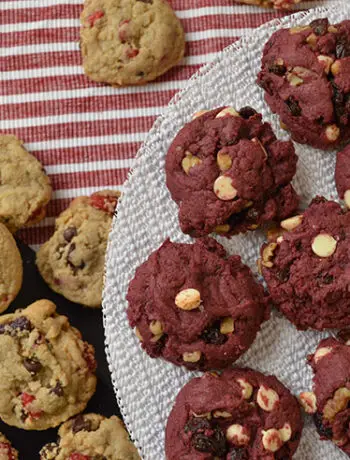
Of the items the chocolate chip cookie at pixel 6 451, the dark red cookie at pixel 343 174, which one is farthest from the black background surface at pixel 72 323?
the dark red cookie at pixel 343 174

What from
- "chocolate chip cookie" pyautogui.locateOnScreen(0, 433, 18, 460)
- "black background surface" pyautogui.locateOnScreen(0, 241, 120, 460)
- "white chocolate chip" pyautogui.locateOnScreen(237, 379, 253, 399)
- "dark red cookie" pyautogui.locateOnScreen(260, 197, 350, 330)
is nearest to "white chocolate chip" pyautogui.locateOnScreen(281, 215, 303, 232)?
"dark red cookie" pyautogui.locateOnScreen(260, 197, 350, 330)

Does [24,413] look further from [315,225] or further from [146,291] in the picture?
[315,225]

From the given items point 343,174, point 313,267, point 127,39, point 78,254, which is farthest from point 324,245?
point 127,39

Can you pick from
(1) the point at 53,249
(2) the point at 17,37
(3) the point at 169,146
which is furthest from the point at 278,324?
(2) the point at 17,37

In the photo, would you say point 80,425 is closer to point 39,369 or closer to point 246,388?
point 39,369

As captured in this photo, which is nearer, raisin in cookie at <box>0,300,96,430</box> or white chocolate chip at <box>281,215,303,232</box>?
white chocolate chip at <box>281,215,303,232</box>

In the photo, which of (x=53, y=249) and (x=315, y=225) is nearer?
(x=315, y=225)

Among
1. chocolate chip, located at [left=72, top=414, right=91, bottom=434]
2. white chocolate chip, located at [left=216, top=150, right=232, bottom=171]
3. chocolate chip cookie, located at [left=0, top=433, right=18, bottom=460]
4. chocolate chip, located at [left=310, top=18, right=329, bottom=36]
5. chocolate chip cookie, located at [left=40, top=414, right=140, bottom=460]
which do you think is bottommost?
chocolate chip cookie, located at [left=0, top=433, right=18, bottom=460]

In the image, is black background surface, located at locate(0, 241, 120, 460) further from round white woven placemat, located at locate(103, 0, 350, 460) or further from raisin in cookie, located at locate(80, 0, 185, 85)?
raisin in cookie, located at locate(80, 0, 185, 85)
